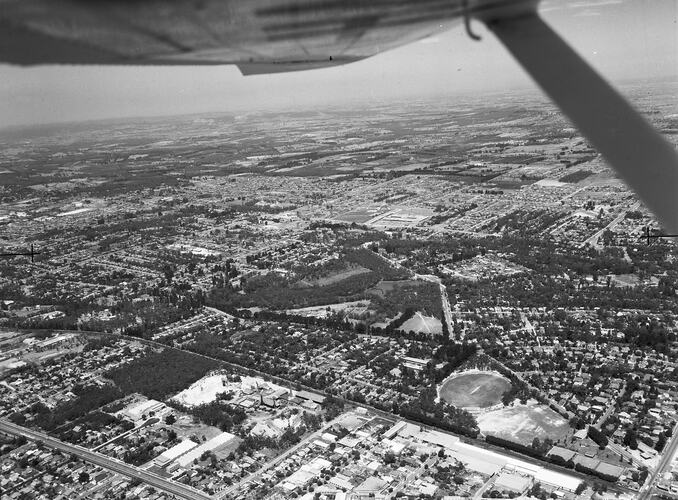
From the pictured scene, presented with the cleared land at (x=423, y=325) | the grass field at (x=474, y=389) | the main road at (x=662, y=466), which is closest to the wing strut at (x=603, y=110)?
the main road at (x=662, y=466)

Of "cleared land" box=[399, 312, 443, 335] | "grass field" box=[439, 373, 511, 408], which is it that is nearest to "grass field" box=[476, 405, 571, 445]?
"grass field" box=[439, 373, 511, 408]

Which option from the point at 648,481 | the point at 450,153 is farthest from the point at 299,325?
the point at 450,153

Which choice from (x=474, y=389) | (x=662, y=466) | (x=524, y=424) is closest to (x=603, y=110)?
(x=662, y=466)

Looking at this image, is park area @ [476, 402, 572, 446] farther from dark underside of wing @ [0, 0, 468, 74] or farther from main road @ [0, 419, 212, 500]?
dark underside of wing @ [0, 0, 468, 74]

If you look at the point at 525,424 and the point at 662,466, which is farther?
the point at 525,424

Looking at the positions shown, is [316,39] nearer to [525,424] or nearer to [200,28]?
[200,28]

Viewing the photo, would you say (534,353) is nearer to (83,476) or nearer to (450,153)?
(83,476)
